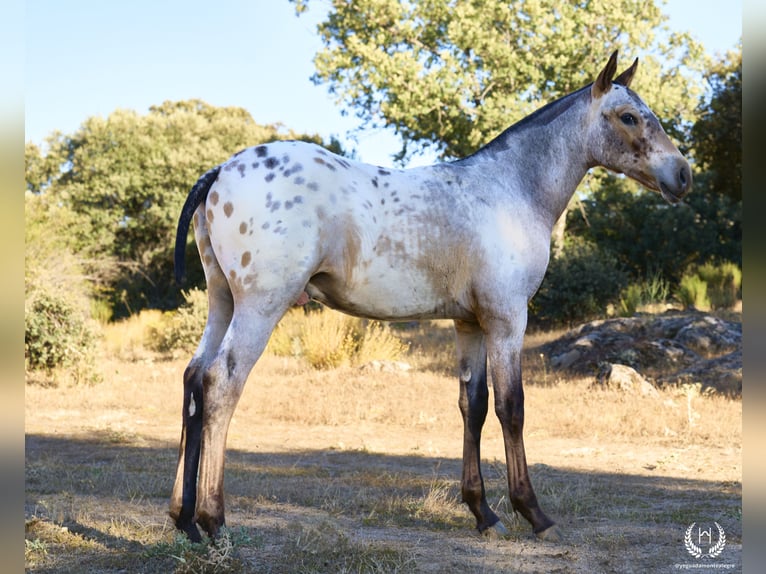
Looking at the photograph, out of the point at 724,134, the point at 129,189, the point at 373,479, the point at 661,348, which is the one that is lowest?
the point at 373,479

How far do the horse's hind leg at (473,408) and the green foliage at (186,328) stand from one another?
38.3ft

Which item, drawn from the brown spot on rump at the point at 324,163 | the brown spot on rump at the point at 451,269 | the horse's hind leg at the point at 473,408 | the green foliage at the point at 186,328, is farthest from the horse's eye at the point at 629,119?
the green foliage at the point at 186,328

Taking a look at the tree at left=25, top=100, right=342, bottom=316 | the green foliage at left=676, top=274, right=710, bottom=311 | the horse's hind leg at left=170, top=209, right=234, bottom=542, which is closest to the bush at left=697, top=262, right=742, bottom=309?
the green foliage at left=676, top=274, right=710, bottom=311

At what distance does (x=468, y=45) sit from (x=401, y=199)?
17.2 m

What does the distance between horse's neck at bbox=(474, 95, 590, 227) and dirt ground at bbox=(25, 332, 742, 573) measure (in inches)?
78.4

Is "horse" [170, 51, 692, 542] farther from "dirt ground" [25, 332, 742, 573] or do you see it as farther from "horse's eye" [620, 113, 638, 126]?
"dirt ground" [25, 332, 742, 573]

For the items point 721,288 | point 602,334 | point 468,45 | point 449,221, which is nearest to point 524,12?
point 468,45

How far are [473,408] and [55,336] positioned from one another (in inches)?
373

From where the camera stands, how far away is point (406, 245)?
3986mm

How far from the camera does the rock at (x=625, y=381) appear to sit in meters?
10.8

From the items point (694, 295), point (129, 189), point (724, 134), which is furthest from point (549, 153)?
point (129, 189)

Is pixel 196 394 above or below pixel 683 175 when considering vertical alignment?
below

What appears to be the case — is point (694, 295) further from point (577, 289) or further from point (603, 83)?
point (603, 83)

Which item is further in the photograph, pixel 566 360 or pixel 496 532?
pixel 566 360
